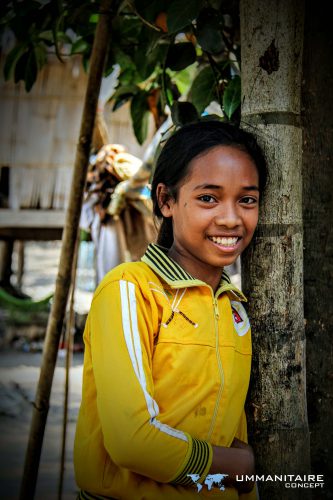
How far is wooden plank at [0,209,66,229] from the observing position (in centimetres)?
578

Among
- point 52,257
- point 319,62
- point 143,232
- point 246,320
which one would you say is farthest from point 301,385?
point 52,257

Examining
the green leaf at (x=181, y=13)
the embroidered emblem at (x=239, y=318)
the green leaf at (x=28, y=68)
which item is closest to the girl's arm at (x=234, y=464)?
the embroidered emblem at (x=239, y=318)

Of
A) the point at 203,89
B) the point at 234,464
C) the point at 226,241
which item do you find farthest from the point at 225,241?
the point at 203,89

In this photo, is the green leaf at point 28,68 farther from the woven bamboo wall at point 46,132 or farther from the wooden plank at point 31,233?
the wooden plank at point 31,233

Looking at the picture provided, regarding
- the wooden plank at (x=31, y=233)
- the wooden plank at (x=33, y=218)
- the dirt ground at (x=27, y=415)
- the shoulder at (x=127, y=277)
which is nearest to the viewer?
the shoulder at (x=127, y=277)

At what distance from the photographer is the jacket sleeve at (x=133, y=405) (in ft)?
3.21

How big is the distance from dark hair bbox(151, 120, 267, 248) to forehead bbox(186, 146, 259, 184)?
0.04 feet

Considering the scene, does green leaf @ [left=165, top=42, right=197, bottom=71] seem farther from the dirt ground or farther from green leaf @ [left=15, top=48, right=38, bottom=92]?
→ the dirt ground

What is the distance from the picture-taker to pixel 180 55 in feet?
→ 5.36

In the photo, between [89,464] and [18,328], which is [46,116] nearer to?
[18,328]

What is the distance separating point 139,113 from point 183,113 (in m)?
0.45

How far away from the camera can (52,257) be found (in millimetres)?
14141

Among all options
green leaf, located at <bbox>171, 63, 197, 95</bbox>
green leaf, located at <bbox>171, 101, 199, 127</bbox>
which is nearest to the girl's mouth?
green leaf, located at <bbox>171, 101, 199, 127</bbox>

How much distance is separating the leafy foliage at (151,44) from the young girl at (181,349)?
1.09 ft
